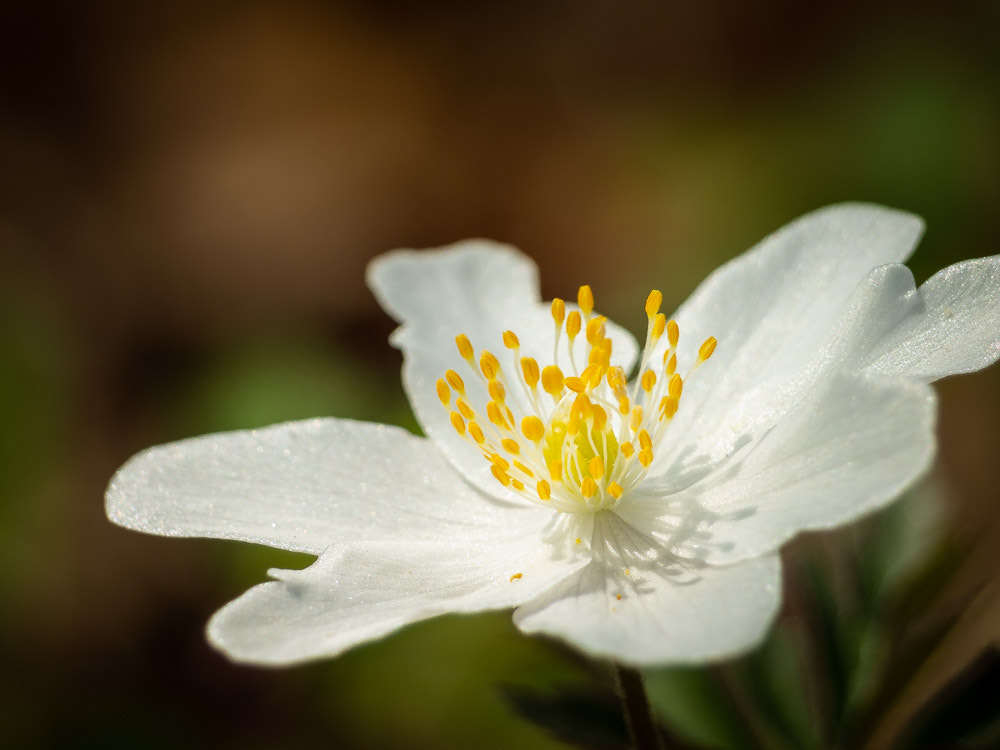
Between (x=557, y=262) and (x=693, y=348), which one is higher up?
(x=557, y=262)

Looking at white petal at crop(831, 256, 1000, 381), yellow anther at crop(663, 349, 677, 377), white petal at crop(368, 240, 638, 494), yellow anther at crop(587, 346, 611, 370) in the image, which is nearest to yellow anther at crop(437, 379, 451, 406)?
white petal at crop(368, 240, 638, 494)

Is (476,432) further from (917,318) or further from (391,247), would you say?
(391,247)

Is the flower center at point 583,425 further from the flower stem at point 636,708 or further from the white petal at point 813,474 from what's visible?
the flower stem at point 636,708

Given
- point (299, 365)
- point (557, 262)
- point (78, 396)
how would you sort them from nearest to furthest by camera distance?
point (299, 365) → point (78, 396) → point (557, 262)

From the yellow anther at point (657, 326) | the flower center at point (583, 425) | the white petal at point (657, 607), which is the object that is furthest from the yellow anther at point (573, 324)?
the white petal at point (657, 607)

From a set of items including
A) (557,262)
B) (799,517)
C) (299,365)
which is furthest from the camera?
(557,262)

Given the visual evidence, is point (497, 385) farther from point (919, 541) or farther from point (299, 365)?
point (299, 365)

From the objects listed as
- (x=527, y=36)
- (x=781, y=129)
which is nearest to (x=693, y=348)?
(x=781, y=129)
